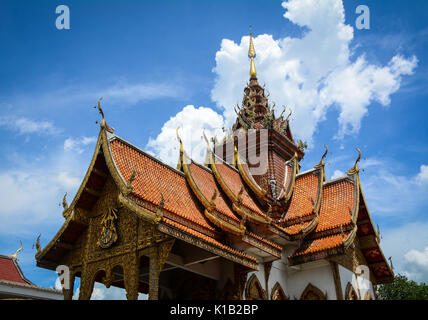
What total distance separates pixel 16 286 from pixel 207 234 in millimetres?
8934

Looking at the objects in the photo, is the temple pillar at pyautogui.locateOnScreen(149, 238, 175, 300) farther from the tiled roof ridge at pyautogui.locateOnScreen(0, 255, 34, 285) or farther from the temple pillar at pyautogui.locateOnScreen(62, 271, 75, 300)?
the tiled roof ridge at pyautogui.locateOnScreen(0, 255, 34, 285)

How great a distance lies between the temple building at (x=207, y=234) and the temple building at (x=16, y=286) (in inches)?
214

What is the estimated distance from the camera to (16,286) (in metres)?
14.7

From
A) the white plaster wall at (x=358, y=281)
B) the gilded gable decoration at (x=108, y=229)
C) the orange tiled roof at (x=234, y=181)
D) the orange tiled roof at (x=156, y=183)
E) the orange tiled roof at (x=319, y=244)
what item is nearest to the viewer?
A: the gilded gable decoration at (x=108, y=229)

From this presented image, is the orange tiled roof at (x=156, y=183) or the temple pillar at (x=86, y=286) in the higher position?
the orange tiled roof at (x=156, y=183)

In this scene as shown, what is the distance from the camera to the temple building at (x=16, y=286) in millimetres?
14555

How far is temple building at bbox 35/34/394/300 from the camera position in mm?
8570

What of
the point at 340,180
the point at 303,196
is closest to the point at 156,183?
the point at 303,196

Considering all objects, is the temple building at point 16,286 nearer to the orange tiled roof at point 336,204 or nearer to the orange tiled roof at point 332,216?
the orange tiled roof at point 332,216

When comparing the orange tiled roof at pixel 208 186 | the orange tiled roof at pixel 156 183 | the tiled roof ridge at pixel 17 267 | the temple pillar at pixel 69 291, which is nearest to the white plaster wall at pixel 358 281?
the orange tiled roof at pixel 208 186

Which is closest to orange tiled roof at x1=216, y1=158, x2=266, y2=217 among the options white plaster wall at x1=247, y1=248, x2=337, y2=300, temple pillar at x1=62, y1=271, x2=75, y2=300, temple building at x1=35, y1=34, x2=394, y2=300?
temple building at x1=35, y1=34, x2=394, y2=300

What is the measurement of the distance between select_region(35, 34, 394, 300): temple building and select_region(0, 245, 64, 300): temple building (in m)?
5.45

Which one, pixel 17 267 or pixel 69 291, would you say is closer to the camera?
pixel 69 291

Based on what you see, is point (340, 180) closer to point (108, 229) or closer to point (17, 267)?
point (108, 229)
